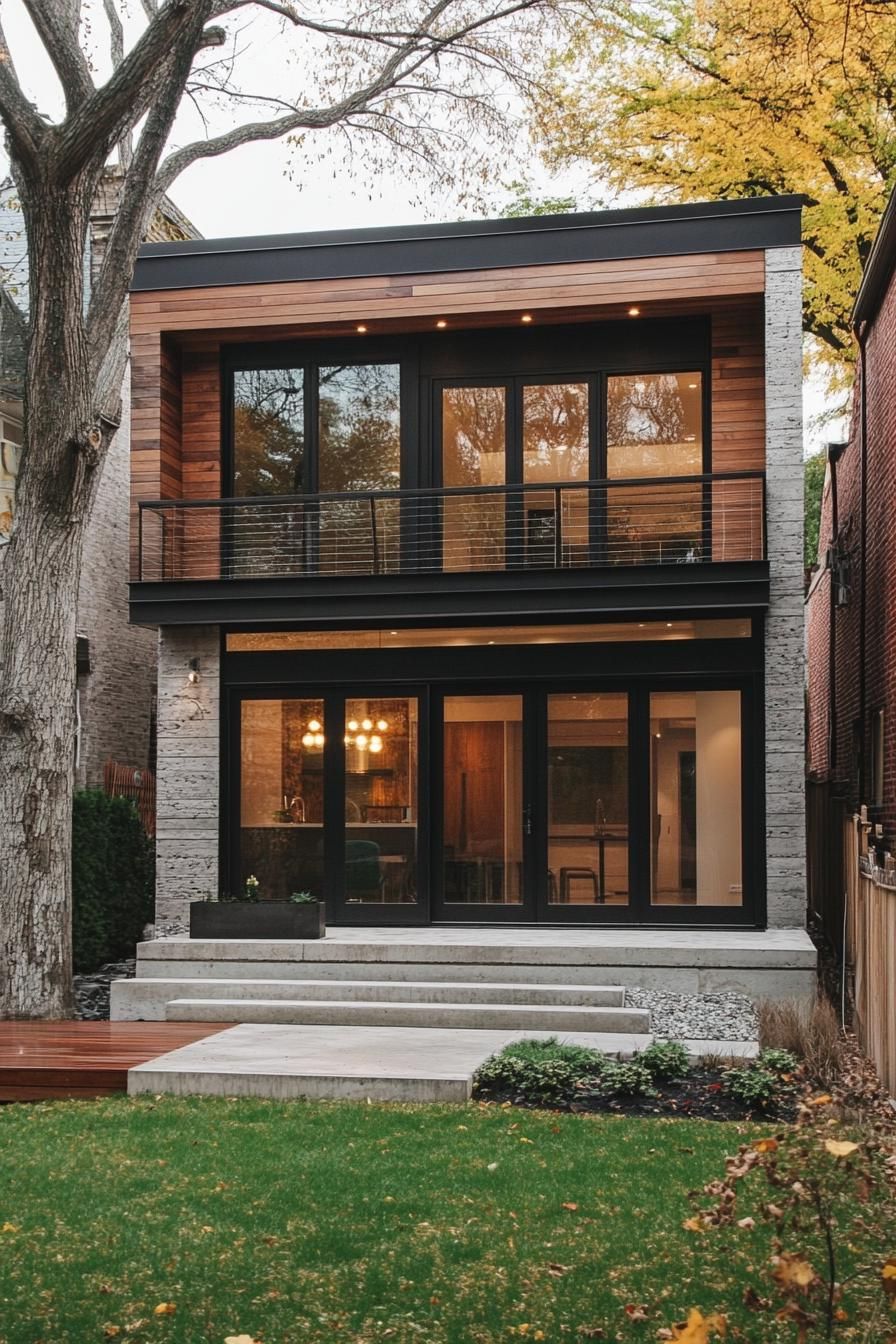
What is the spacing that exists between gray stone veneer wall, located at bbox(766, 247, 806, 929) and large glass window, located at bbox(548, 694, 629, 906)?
1.46 m

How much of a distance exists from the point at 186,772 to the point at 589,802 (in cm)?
423

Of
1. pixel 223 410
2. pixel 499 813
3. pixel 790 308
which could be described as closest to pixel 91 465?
pixel 223 410

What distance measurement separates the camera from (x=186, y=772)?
13922 millimetres

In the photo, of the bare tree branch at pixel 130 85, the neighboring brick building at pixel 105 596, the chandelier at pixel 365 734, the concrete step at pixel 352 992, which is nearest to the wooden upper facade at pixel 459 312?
the chandelier at pixel 365 734

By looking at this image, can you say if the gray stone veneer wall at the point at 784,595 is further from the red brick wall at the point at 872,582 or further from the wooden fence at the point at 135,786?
the wooden fence at the point at 135,786

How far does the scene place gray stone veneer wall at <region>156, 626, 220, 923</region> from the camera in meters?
13.8

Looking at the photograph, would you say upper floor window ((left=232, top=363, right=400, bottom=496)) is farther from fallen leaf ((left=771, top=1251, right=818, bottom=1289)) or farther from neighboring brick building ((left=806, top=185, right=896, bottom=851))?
fallen leaf ((left=771, top=1251, right=818, bottom=1289))

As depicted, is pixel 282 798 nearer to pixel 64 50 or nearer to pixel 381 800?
pixel 381 800

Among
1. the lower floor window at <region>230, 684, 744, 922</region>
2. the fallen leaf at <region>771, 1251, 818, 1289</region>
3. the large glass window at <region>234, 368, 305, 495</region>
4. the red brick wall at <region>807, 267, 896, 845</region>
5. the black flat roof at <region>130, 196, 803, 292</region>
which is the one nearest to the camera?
the fallen leaf at <region>771, 1251, 818, 1289</region>

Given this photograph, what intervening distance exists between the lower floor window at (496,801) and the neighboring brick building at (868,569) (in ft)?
5.24

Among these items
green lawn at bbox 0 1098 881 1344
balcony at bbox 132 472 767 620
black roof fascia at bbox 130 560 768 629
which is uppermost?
balcony at bbox 132 472 767 620

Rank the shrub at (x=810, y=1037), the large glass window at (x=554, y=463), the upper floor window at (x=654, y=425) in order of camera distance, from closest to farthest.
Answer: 1. the shrub at (x=810, y=1037)
2. the large glass window at (x=554, y=463)
3. the upper floor window at (x=654, y=425)

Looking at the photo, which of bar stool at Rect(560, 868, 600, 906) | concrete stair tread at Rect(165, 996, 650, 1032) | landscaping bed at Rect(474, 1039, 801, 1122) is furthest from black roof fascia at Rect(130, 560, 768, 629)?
landscaping bed at Rect(474, 1039, 801, 1122)

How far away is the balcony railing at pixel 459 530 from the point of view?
13.2m
